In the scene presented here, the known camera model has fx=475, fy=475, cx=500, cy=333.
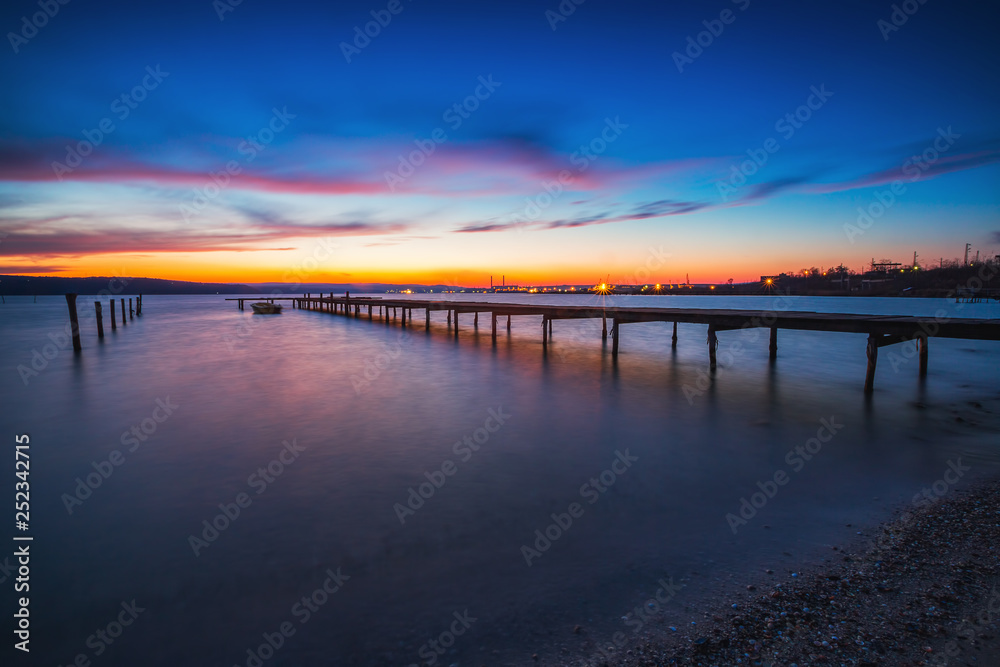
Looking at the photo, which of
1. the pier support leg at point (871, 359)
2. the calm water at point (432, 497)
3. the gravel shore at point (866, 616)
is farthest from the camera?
the pier support leg at point (871, 359)

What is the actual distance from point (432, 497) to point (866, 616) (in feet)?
16.3

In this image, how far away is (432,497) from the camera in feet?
22.6

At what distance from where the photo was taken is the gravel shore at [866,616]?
3.36 meters

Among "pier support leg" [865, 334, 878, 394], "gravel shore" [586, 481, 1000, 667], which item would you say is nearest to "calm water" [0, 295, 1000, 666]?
"gravel shore" [586, 481, 1000, 667]

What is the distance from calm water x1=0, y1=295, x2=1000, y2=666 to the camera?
13.4 ft

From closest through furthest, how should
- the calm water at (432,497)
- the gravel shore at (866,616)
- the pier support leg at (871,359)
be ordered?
1. the gravel shore at (866,616)
2. the calm water at (432,497)
3. the pier support leg at (871,359)

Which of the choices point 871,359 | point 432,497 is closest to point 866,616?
point 432,497

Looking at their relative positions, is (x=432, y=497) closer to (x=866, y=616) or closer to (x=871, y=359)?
(x=866, y=616)

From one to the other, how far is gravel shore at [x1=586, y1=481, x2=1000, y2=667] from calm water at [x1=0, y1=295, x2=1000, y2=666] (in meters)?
0.33

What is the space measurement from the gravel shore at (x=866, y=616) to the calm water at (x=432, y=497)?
1.08ft

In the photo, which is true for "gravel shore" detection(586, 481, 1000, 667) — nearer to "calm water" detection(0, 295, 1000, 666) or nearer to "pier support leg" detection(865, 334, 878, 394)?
"calm water" detection(0, 295, 1000, 666)

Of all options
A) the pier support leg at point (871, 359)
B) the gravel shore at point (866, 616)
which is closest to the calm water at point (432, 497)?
the gravel shore at point (866, 616)

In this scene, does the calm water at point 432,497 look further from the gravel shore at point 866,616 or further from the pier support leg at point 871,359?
the pier support leg at point 871,359

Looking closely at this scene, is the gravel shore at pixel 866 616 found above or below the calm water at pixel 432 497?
above
